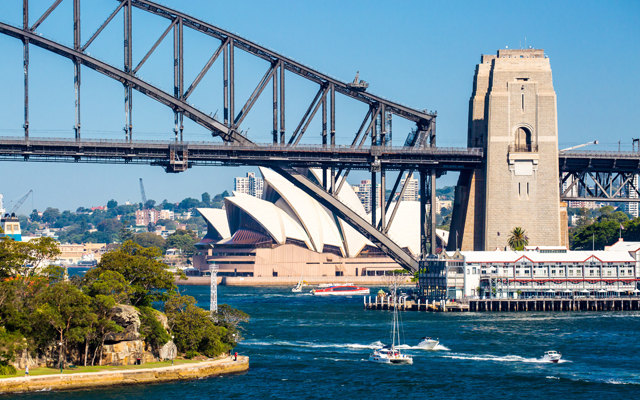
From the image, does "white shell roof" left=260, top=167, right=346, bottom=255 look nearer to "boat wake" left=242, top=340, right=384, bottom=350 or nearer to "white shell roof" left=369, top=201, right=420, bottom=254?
"white shell roof" left=369, top=201, right=420, bottom=254

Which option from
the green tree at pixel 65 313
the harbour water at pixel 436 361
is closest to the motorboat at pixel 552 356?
the harbour water at pixel 436 361

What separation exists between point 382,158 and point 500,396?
52616mm

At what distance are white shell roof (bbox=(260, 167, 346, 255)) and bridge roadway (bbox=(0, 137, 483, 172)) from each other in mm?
71054

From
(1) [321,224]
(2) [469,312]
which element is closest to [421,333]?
(2) [469,312]

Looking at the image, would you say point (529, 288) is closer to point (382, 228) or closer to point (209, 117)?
point (382, 228)

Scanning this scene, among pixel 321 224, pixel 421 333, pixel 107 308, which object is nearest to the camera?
pixel 107 308

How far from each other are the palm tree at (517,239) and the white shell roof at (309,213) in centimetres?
7469

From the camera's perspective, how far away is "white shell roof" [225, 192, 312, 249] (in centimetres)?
18820

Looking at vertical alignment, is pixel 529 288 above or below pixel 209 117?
below

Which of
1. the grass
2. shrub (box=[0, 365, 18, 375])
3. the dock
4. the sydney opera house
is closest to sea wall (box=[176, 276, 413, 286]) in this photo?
the sydney opera house

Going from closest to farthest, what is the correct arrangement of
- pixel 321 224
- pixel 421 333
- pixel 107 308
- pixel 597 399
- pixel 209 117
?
1. pixel 597 399
2. pixel 107 308
3. pixel 421 333
4. pixel 209 117
5. pixel 321 224

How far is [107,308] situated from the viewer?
6406 centimetres

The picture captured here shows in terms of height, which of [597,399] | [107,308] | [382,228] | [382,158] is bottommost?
[597,399]

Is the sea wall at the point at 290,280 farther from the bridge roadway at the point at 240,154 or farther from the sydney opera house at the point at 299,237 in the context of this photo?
the bridge roadway at the point at 240,154
